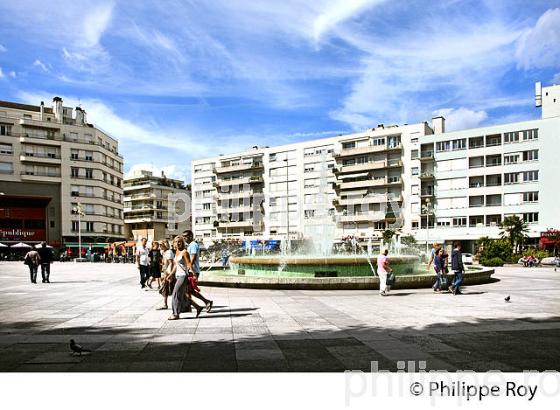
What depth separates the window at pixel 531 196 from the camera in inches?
2377

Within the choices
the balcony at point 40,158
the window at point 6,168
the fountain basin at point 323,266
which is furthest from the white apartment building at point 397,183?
the fountain basin at point 323,266

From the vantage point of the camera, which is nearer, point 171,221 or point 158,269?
point 158,269

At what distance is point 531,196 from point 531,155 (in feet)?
17.2

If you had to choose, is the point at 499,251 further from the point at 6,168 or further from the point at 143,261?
the point at 6,168

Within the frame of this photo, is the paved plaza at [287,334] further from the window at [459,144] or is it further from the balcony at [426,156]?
the balcony at [426,156]

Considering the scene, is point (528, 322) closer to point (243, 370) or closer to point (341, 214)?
point (243, 370)

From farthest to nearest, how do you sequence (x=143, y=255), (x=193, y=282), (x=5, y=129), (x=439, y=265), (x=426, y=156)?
(x=5, y=129) < (x=426, y=156) < (x=143, y=255) < (x=439, y=265) < (x=193, y=282)

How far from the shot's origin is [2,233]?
68562mm

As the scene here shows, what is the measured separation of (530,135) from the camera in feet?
201

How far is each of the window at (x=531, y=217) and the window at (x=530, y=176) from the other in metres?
4.32

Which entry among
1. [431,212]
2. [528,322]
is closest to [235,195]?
[431,212]
